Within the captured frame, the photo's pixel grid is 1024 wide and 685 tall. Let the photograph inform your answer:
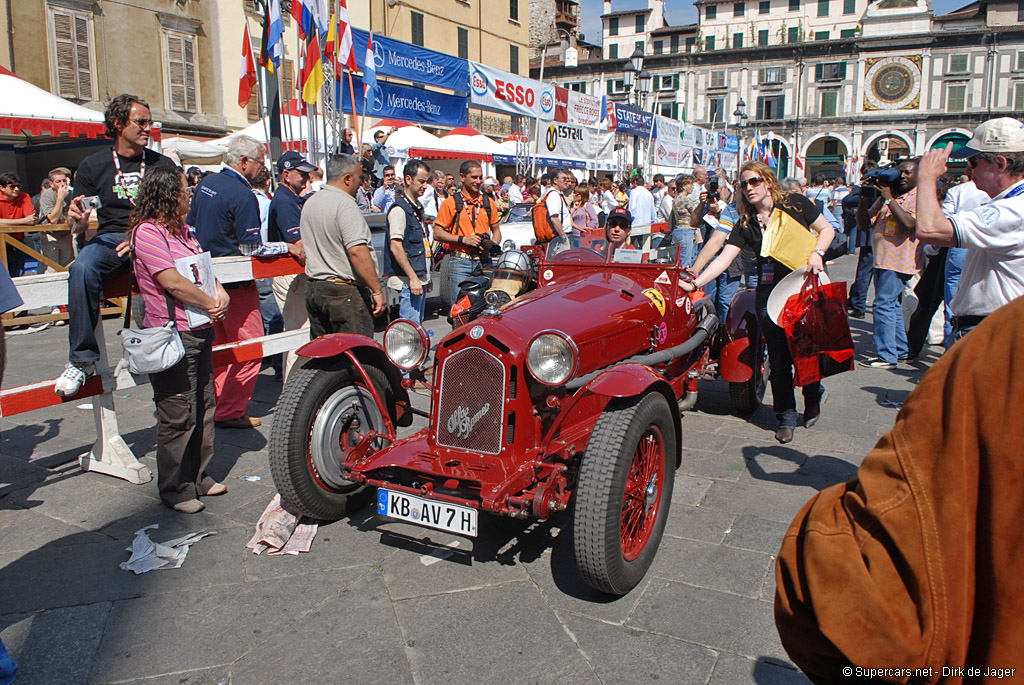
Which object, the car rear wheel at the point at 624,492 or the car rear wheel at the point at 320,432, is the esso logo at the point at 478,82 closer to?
the car rear wheel at the point at 320,432

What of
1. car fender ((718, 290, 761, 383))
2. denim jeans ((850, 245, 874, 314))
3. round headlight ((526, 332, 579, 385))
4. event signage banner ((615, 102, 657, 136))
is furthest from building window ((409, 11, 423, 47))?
round headlight ((526, 332, 579, 385))

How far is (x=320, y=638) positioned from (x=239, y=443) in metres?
2.56

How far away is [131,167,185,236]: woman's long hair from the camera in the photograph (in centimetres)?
371

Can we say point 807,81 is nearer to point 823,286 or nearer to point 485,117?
point 485,117

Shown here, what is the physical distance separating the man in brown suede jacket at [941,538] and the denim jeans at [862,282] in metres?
9.51

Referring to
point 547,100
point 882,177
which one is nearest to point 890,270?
point 882,177

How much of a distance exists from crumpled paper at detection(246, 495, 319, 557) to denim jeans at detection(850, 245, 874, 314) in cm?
834

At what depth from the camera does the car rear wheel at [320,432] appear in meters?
3.50

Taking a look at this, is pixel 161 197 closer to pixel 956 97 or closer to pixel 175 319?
pixel 175 319

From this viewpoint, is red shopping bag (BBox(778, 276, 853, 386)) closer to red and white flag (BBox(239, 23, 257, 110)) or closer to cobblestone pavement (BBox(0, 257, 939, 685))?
cobblestone pavement (BBox(0, 257, 939, 685))

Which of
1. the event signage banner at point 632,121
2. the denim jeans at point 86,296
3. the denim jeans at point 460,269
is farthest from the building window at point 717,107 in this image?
the denim jeans at point 86,296

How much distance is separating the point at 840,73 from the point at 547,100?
169ft

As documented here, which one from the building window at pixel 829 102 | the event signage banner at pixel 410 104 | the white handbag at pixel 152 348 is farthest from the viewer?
the building window at pixel 829 102

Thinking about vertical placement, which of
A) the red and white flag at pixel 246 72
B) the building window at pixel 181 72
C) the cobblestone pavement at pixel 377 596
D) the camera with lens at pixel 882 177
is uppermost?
the building window at pixel 181 72
